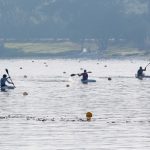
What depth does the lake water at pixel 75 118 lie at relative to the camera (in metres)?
48.1

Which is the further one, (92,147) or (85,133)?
(85,133)

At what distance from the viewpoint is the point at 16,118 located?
195 ft

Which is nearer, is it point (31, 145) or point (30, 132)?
point (31, 145)

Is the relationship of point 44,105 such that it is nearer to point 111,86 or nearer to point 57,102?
point 57,102

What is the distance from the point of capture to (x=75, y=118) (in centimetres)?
5934

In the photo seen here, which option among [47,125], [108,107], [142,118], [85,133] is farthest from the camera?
[108,107]

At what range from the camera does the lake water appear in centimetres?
4812

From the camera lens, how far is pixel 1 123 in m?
56.2

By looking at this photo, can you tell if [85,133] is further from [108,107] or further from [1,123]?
[108,107]

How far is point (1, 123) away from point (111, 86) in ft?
130

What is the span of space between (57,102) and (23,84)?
26204 millimetres

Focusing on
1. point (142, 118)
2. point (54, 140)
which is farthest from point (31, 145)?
point (142, 118)

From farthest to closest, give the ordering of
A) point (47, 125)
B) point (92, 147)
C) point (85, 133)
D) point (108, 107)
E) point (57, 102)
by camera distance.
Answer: point (57, 102) < point (108, 107) < point (47, 125) < point (85, 133) < point (92, 147)

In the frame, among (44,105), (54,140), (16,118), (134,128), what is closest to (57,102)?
(44,105)
